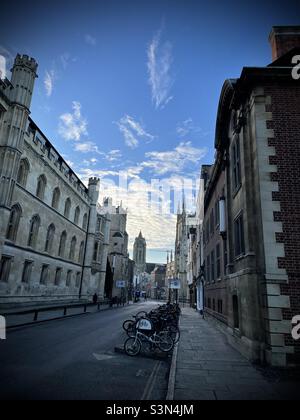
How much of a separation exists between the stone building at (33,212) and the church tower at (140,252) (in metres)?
93.7

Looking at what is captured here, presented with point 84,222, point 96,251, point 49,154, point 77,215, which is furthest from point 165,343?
point 96,251

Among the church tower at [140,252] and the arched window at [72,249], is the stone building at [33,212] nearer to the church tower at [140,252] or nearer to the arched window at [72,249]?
the arched window at [72,249]

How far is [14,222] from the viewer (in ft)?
74.7

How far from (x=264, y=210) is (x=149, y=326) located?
5673 mm

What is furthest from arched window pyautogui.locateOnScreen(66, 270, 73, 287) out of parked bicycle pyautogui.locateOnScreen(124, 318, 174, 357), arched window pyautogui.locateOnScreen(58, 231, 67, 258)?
parked bicycle pyautogui.locateOnScreen(124, 318, 174, 357)

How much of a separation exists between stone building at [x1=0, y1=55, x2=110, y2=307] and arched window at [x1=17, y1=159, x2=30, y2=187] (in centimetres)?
8

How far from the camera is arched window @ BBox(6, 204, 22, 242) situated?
22.5m

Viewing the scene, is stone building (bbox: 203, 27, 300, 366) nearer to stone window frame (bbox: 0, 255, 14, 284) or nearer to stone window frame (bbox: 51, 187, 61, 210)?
stone window frame (bbox: 0, 255, 14, 284)

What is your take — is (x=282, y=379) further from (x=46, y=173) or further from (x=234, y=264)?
(x=46, y=173)

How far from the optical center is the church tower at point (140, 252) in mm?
132575

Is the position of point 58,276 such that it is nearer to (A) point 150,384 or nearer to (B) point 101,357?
(B) point 101,357

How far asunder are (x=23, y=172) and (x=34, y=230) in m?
5.94

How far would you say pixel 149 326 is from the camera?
9.49 m

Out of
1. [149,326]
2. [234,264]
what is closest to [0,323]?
[149,326]
